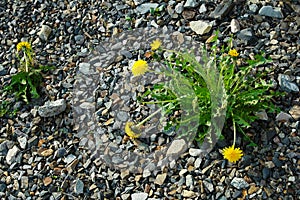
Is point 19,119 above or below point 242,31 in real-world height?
below

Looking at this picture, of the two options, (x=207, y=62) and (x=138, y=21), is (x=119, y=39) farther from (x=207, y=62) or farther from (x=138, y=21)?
(x=207, y=62)

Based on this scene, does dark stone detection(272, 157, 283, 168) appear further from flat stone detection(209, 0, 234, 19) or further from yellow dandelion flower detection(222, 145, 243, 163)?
flat stone detection(209, 0, 234, 19)

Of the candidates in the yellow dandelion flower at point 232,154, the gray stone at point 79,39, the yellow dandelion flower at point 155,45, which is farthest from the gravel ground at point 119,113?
the yellow dandelion flower at point 155,45

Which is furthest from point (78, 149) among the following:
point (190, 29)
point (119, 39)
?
point (190, 29)

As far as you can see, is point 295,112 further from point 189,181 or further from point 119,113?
point 119,113

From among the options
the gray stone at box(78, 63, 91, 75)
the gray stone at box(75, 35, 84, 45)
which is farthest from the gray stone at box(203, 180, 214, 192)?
the gray stone at box(75, 35, 84, 45)

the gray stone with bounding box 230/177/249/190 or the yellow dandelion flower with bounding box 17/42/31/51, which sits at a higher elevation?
the yellow dandelion flower with bounding box 17/42/31/51
